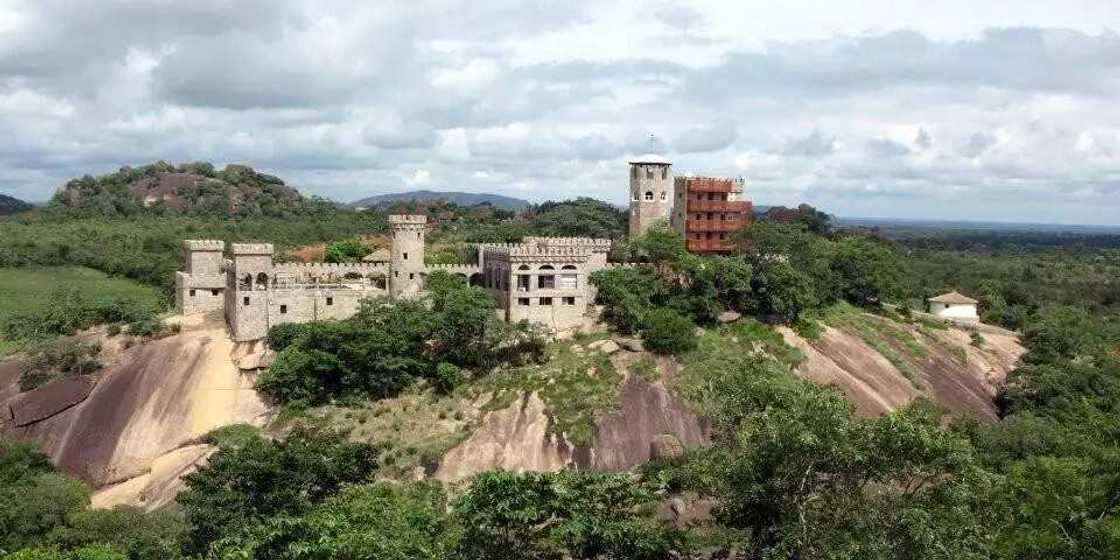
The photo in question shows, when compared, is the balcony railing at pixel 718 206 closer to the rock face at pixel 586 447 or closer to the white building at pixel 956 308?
the white building at pixel 956 308

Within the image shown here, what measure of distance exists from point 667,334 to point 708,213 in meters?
15.7

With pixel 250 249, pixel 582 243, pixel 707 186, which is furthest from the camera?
pixel 707 186

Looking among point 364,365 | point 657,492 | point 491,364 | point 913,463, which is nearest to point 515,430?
point 491,364

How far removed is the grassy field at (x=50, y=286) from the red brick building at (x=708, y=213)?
49060mm

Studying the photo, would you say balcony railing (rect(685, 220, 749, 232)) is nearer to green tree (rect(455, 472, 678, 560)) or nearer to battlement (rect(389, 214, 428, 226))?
battlement (rect(389, 214, 428, 226))

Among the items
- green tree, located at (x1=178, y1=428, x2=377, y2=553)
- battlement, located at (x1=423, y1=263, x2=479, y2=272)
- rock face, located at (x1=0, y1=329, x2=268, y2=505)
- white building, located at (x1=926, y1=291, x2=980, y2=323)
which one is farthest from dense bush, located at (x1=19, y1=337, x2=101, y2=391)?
white building, located at (x1=926, y1=291, x2=980, y2=323)

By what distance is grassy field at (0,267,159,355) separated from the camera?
296ft

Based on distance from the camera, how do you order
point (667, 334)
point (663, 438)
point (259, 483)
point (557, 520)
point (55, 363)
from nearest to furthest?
point (557, 520) → point (259, 483) → point (663, 438) → point (667, 334) → point (55, 363)

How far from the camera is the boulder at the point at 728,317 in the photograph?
59.2 metres

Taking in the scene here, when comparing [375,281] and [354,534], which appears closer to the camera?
[354,534]

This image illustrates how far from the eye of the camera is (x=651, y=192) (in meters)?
69.2

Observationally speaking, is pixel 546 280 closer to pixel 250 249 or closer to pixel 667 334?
pixel 667 334

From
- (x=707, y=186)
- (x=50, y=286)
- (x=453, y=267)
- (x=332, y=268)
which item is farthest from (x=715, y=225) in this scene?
(x=50, y=286)

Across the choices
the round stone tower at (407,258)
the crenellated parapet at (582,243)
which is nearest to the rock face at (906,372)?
the crenellated parapet at (582,243)
